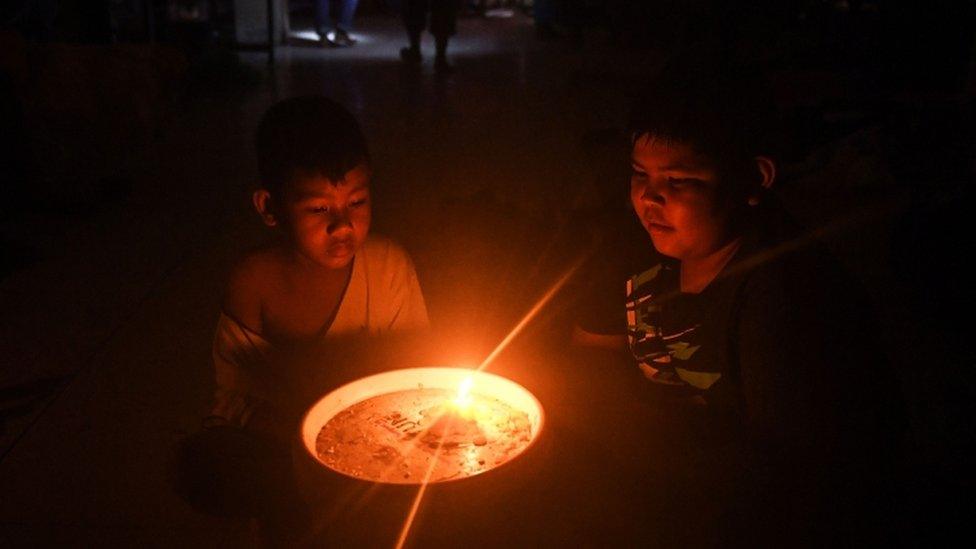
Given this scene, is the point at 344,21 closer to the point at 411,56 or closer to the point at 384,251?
the point at 411,56

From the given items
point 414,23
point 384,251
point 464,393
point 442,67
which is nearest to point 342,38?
point 414,23

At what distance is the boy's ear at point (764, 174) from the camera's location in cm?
168

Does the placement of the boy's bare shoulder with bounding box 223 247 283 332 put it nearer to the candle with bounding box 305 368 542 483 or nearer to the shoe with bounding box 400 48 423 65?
the candle with bounding box 305 368 542 483

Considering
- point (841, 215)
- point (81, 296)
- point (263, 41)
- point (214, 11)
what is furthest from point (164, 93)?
point (214, 11)

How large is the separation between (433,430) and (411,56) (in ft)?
30.1

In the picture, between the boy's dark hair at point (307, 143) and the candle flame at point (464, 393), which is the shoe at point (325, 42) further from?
the candle flame at point (464, 393)

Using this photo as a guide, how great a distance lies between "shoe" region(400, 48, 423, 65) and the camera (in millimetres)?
10070

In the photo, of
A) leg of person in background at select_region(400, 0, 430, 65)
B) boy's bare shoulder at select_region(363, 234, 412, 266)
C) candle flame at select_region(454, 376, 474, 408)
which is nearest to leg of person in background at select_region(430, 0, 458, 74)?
leg of person in background at select_region(400, 0, 430, 65)

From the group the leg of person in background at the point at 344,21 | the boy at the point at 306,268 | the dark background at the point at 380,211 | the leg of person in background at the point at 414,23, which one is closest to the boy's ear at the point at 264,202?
the boy at the point at 306,268

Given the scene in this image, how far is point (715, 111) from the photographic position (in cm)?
163

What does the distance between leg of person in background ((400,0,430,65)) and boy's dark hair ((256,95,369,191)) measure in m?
8.00

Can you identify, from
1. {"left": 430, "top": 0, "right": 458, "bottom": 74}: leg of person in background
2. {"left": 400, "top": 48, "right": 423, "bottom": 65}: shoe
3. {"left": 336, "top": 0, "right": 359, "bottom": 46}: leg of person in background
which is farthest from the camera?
{"left": 336, "top": 0, "right": 359, "bottom": 46}: leg of person in background

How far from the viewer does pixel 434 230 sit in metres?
3.58

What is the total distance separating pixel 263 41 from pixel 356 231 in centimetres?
935
